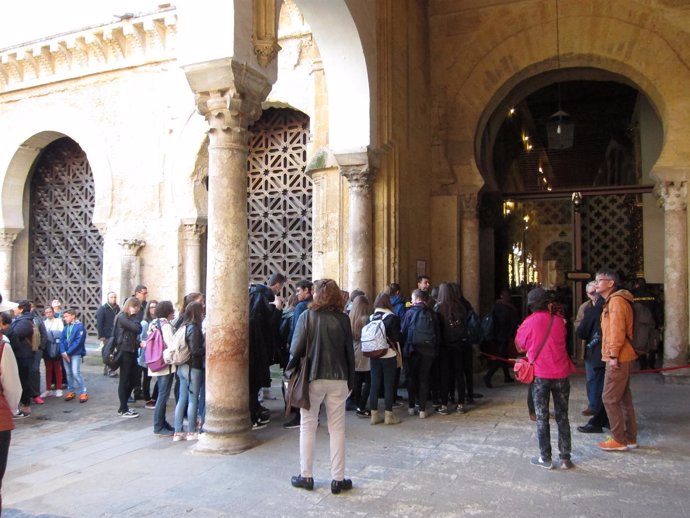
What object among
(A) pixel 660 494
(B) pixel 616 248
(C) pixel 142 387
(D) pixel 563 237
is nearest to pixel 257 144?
(C) pixel 142 387

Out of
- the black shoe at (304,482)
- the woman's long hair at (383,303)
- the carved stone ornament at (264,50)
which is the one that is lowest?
the black shoe at (304,482)

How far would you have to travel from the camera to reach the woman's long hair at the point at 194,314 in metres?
6.00

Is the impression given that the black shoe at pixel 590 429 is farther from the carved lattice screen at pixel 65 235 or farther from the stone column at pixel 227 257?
the carved lattice screen at pixel 65 235

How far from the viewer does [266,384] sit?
6.54 metres

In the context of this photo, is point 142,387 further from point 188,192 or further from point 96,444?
point 188,192

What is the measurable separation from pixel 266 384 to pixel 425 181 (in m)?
5.32

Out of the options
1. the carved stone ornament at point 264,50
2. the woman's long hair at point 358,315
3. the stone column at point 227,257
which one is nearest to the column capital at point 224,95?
the stone column at point 227,257

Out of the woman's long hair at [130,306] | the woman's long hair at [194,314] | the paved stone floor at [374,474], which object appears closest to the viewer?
the paved stone floor at [374,474]

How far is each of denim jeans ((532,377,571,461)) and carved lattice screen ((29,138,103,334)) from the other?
11842 millimetres

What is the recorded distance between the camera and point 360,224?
884 centimetres

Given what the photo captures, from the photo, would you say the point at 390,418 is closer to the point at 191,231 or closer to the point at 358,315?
the point at 358,315

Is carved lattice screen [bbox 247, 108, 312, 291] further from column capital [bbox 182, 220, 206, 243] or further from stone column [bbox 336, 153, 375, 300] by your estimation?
stone column [bbox 336, 153, 375, 300]

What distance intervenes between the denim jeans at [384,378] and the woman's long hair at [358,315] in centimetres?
34

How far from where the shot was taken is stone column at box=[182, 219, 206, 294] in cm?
1221
